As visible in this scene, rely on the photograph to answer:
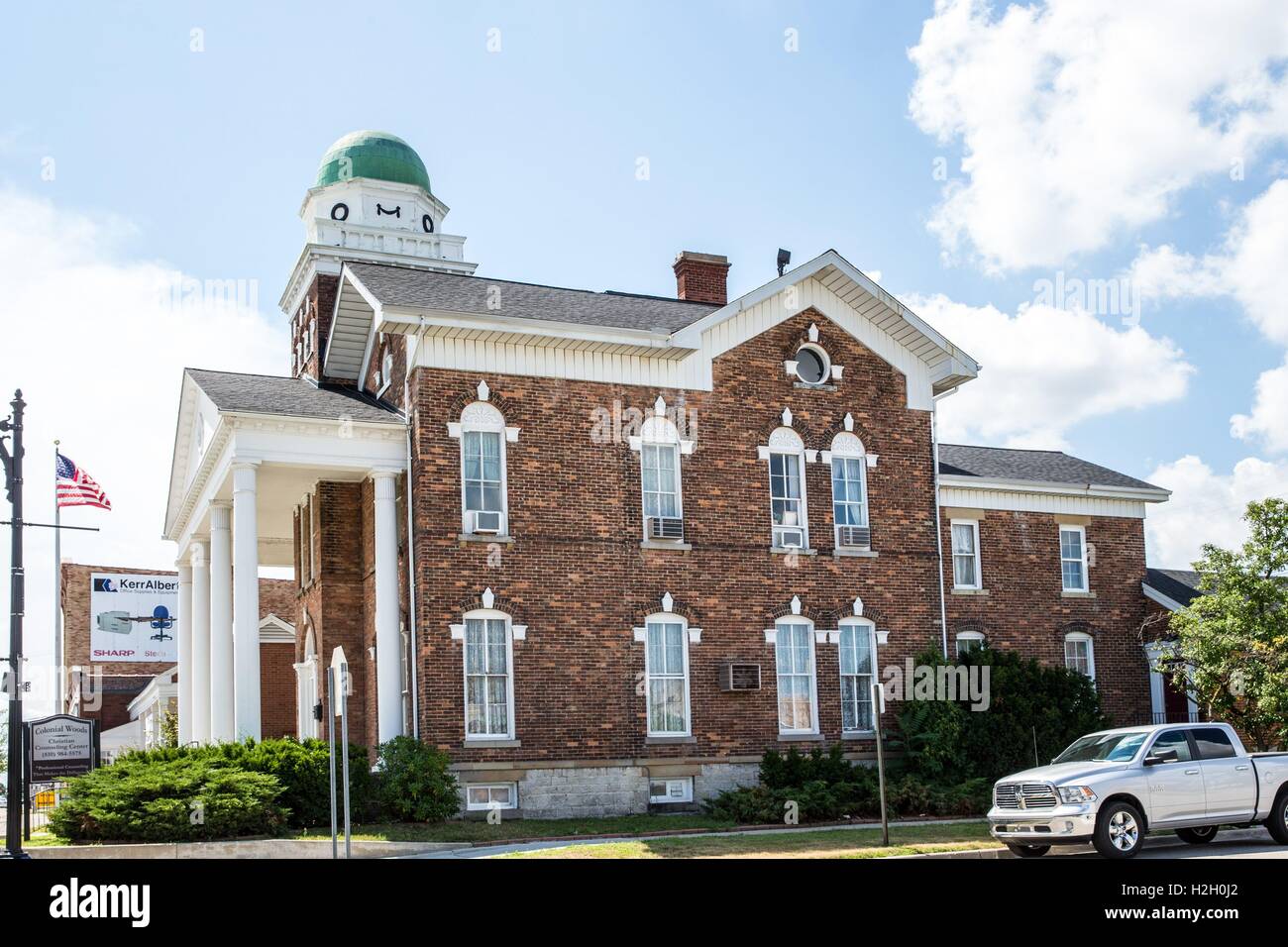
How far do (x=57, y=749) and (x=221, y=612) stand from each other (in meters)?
5.56

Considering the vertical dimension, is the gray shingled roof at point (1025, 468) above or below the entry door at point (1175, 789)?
above

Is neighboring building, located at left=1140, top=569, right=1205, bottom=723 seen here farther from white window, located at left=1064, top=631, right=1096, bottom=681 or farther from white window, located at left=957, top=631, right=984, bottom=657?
white window, located at left=957, top=631, right=984, bottom=657

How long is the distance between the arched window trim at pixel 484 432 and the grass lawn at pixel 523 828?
5156 mm

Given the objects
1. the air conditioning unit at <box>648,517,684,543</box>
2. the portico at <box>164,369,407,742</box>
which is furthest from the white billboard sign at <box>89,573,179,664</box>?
the air conditioning unit at <box>648,517,684,543</box>

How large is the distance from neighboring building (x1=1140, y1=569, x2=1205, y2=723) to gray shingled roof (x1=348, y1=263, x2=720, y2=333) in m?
12.7

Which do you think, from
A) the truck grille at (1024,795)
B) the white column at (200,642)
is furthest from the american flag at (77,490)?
the truck grille at (1024,795)

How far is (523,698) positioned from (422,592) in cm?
266

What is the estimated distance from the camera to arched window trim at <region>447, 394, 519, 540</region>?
2509cm

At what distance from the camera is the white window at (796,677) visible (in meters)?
27.5

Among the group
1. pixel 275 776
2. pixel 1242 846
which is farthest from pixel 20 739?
pixel 1242 846

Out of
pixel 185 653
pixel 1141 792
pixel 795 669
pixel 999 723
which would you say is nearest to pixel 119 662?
pixel 185 653

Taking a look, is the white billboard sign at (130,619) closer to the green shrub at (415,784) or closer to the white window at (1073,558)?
the green shrub at (415,784)
